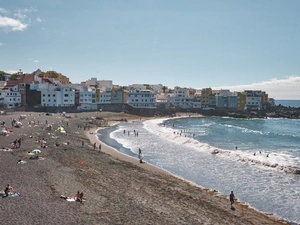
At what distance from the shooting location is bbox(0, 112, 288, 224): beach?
1387cm

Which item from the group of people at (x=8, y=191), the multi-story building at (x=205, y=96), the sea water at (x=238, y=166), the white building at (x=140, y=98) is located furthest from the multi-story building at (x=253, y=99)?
the group of people at (x=8, y=191)

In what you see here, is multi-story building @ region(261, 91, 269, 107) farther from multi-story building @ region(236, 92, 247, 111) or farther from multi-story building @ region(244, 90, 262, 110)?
multi-story building @ region(236, 92, 247, 111)

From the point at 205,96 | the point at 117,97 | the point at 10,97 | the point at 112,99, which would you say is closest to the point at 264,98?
the point at 205,96

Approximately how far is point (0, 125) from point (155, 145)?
864 inches

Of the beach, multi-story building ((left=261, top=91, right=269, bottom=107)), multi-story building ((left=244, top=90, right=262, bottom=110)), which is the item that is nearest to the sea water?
the beach

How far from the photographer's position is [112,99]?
93.6 metres

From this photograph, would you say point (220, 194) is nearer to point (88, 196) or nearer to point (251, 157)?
point (88, 196)

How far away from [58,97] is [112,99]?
18965 mm

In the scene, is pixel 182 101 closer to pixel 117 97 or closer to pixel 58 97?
pixel 117 97

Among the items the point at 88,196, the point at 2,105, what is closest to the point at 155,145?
the point at 88,196

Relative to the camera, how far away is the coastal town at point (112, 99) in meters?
76.9

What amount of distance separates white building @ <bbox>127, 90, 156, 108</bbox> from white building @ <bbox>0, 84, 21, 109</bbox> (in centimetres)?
3167

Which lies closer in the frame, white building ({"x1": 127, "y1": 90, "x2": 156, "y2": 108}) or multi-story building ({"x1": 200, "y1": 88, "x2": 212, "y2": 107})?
white building ({"x1": 127, "y1": 90, "x2": 156, "y2": 108})

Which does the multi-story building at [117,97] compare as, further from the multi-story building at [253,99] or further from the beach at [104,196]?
the beach at [104,196]
